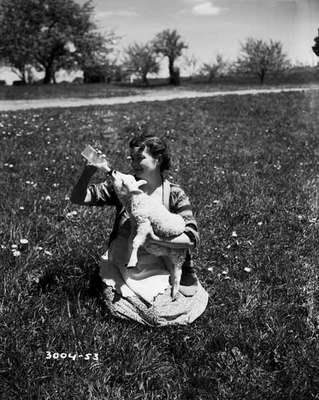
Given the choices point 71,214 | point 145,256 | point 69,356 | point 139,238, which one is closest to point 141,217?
point 139,238

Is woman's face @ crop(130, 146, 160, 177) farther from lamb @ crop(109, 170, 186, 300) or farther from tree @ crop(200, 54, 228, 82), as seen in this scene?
tree @ crop(200, 54, 228, 82)

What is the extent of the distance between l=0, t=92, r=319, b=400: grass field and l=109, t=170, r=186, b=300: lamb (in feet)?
2.47

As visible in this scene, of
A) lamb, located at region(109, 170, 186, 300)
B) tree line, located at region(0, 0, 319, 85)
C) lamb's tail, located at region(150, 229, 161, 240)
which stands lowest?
lamb's tail, located at region(150, 229, 161, 240)

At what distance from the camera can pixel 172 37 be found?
55.9 meters

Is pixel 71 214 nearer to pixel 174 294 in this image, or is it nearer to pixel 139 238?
pixel 174 294

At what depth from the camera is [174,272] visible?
13.4 feet

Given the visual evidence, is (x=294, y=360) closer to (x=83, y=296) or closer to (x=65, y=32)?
(x=83, y=296)

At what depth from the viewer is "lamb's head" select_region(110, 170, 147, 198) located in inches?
149

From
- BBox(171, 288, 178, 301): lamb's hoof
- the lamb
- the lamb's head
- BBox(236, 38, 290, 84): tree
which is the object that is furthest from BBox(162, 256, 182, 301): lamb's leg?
BBox(236, 38, 290, 84): tree

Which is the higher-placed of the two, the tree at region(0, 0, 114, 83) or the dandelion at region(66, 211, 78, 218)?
the tree at region(0, 0, 114, 83)

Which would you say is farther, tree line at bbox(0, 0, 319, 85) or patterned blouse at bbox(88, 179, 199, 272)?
tree line at bbox(0, 0, 319, 85)

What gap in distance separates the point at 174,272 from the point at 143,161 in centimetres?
93

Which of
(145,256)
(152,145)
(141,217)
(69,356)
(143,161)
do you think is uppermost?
(152,145)

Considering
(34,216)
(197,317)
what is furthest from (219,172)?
(197,317)
